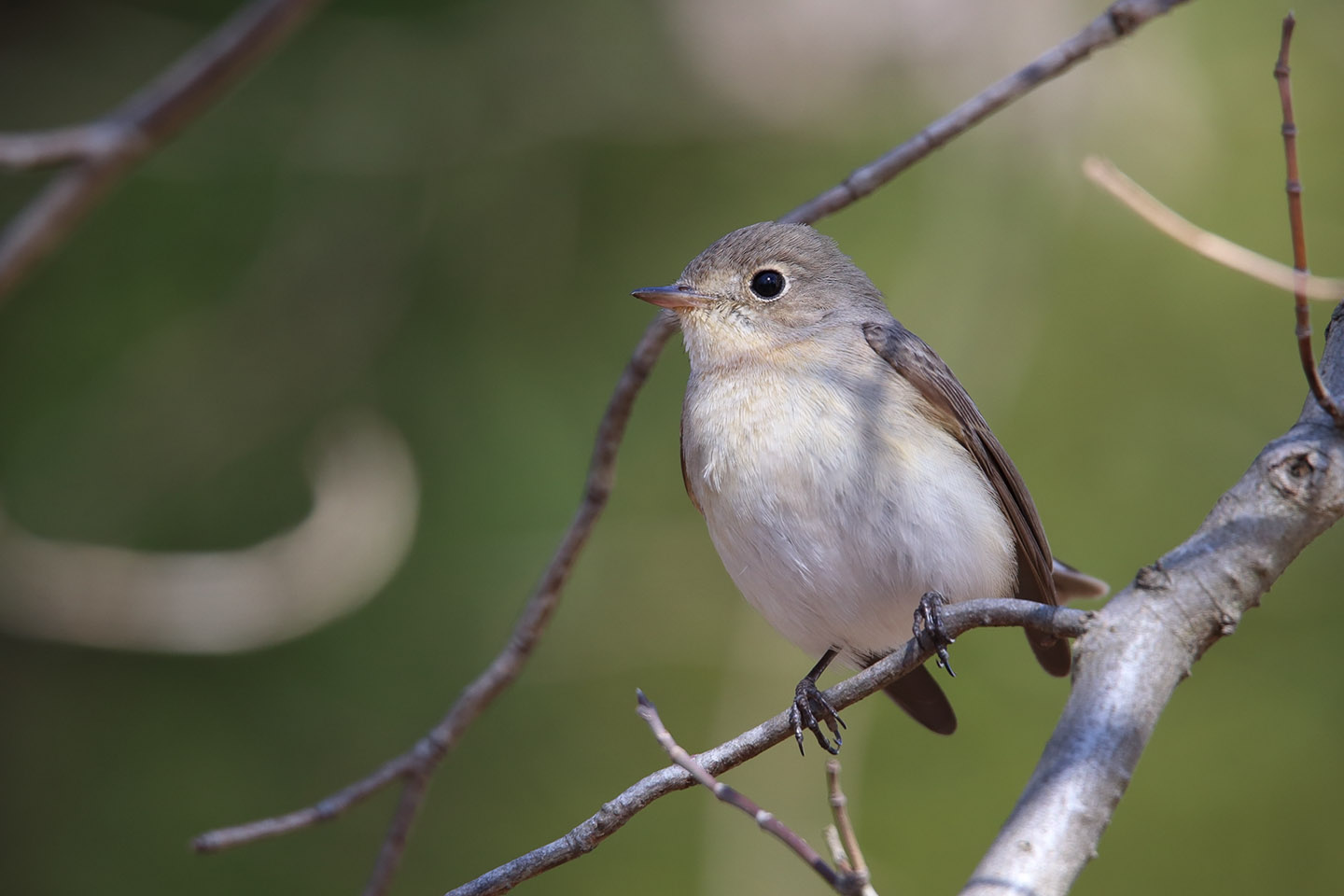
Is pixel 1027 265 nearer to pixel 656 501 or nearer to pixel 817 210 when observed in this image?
pixel 656 501

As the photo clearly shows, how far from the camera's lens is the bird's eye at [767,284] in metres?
3.57

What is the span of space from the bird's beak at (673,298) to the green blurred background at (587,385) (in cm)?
170

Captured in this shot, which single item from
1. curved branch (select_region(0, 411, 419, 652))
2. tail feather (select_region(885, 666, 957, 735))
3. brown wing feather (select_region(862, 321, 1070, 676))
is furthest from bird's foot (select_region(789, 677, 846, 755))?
curved branch (select_region(0, 411, 419, 652))

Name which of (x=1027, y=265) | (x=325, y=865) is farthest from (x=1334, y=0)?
(x=325, y=865)

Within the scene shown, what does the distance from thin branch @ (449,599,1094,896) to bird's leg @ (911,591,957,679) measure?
39mm

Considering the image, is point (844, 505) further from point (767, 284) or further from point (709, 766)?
point (709, 766)

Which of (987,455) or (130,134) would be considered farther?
(987,455)

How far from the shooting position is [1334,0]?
5.07 m

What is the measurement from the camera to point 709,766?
6.89 feet

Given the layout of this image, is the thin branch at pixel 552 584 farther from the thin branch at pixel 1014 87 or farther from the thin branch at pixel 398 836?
the thin branch at pixel 1014 87

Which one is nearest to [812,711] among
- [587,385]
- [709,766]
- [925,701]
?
[925,701]

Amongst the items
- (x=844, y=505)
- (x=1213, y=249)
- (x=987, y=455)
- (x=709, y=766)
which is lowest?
(x=709, y=766)

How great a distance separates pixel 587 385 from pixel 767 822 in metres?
3.71

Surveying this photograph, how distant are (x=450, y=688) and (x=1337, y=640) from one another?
3.37m
